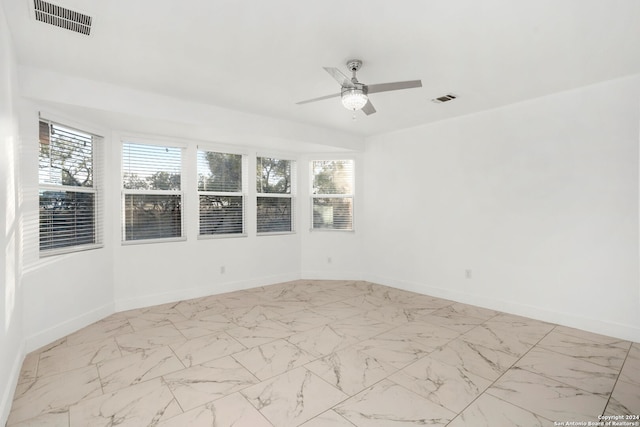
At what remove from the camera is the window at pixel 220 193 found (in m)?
5.03

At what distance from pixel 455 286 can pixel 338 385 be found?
110 inches

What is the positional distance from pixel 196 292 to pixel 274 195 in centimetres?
197

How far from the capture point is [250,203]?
5461 mm

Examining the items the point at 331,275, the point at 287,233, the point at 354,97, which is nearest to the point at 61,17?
the point at 354,97

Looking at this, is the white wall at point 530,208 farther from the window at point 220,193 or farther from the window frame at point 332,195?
the window at point 220,193

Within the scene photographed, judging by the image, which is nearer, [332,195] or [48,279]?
[48,279]

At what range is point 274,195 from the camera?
5.75m

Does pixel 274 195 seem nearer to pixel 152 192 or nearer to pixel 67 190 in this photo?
pixel 152 192

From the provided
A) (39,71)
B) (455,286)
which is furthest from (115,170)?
(455,286)

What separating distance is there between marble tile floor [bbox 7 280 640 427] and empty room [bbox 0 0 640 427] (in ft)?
0.07

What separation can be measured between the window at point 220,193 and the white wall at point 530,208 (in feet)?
7.99

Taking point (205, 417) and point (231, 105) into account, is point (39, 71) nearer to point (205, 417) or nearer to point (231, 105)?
point (231, 105)

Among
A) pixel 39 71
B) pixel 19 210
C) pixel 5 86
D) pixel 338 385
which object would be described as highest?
pixel 39 71

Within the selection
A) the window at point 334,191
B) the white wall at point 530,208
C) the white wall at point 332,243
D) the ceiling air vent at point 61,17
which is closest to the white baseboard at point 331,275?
the white wall at point 332,243
